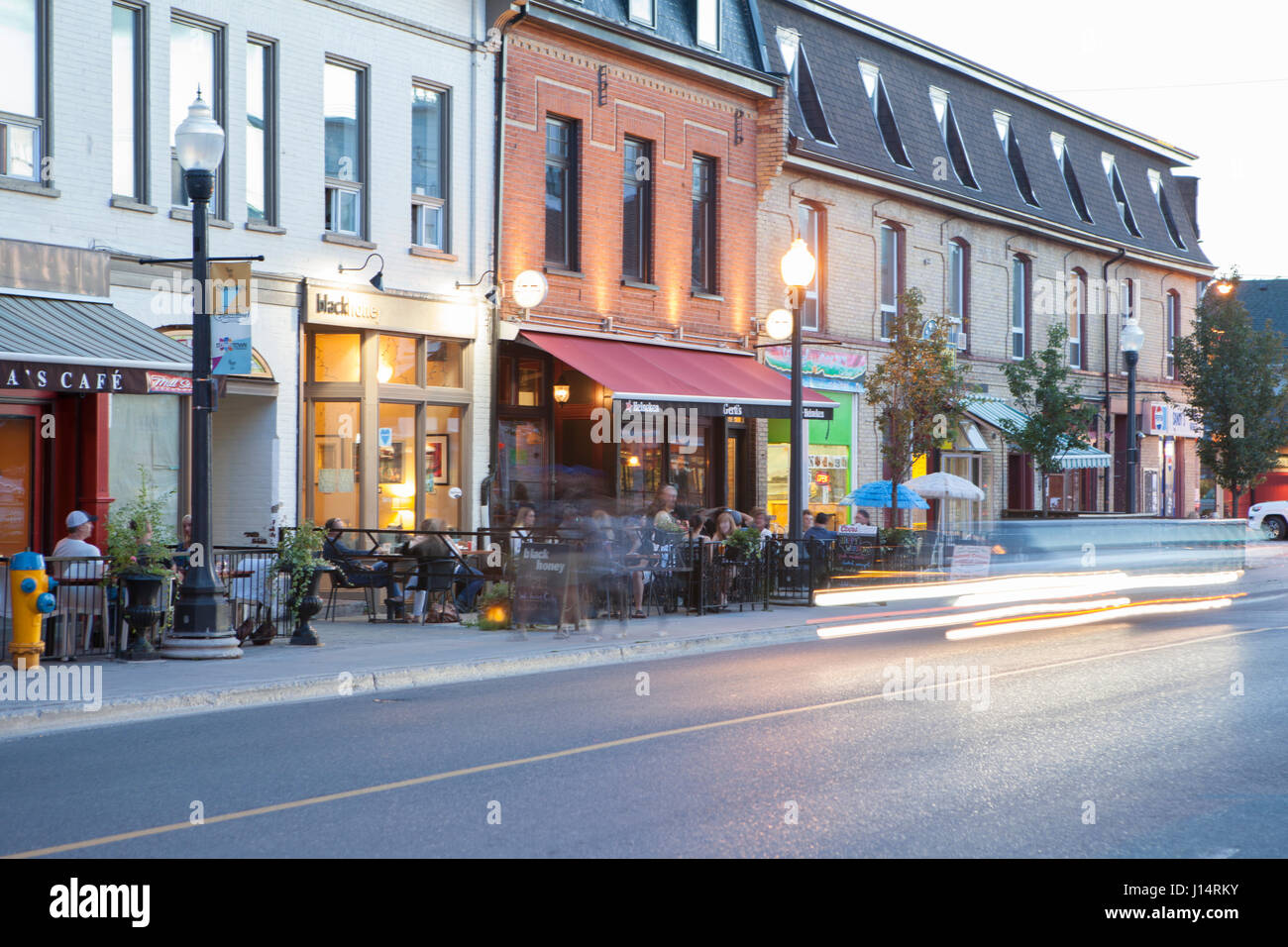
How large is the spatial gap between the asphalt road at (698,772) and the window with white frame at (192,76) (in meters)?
8.07

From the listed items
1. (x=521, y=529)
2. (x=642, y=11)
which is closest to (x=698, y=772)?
(x=521, y=529)

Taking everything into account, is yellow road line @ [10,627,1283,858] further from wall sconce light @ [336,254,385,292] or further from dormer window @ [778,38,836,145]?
dormer window @ [778,38,836,145]

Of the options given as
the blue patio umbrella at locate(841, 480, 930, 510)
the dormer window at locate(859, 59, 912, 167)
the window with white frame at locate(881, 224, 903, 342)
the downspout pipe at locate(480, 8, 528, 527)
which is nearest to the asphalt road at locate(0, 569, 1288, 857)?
the downspout pipe at locate(480, 8, 528, 527)

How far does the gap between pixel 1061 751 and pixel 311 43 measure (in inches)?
543

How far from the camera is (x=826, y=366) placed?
2667 cm

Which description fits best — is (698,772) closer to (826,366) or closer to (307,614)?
(307,614)

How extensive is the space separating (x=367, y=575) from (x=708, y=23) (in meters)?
12.3

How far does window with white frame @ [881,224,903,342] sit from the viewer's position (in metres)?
28.5

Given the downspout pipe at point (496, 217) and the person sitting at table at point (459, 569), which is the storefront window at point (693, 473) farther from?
the person sitting at table at point (459, 569)

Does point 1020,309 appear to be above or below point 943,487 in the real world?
above

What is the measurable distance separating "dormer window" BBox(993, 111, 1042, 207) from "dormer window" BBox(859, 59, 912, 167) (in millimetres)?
5178
